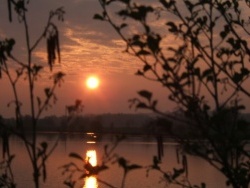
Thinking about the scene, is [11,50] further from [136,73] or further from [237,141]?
[237,141]

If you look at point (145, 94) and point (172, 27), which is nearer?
point (145, 94)

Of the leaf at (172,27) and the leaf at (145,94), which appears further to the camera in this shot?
the leaf at (172,27)

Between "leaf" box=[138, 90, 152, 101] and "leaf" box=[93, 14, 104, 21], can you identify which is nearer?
"leaf" box=[138, 90, 152, 101]

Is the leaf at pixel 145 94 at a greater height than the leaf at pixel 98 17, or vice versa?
the leaf at pixel 98 17

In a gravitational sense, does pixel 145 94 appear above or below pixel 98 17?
below

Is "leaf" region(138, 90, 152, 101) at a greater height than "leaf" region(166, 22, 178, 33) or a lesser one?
lesser

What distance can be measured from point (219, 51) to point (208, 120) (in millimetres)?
1727

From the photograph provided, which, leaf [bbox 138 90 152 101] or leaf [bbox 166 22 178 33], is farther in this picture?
leaf [bbox 166 22 178 33]

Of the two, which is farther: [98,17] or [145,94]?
[98,17]

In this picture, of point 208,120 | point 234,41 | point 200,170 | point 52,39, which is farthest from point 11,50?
point 200,170

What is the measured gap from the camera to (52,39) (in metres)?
4.70

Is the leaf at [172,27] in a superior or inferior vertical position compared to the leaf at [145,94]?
superior

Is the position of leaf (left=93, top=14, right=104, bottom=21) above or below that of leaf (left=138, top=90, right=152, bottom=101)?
above

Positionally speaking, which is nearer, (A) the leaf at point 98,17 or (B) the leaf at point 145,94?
(B) the leaf at point 145,94
